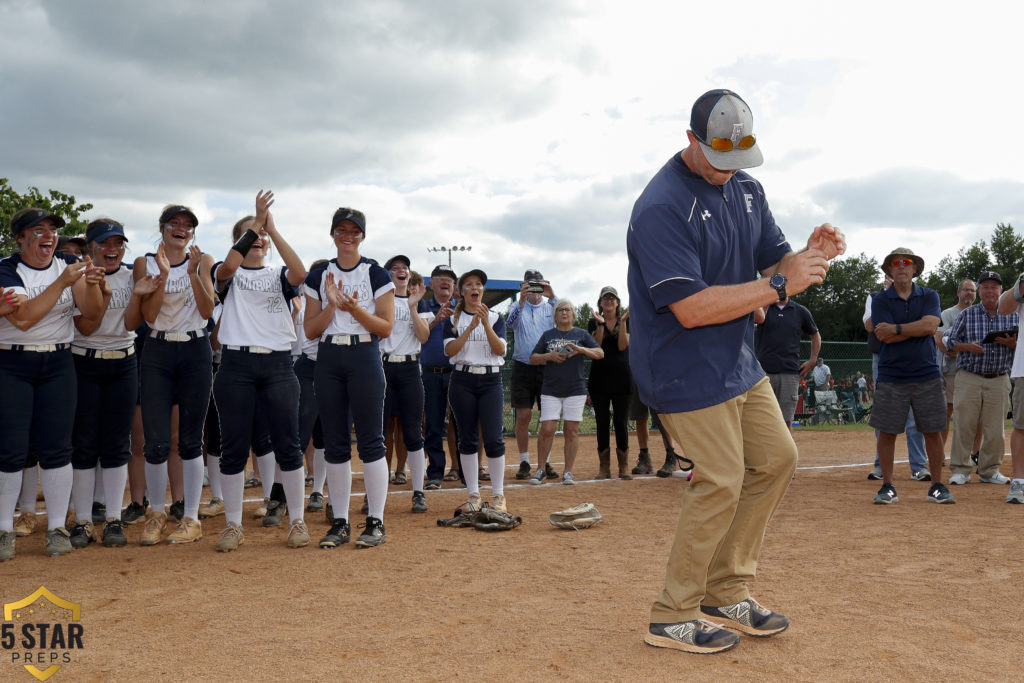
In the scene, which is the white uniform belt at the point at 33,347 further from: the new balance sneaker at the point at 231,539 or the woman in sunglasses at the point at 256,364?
the new balance sneaker at the point at 231,539

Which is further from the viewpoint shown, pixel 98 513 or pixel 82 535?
pixel 98 513

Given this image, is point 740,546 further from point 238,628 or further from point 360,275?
point 360,275

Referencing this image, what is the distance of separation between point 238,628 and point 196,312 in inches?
112

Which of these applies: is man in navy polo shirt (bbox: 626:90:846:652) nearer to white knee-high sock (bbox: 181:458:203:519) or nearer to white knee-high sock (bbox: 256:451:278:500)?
white knee-high sock (bbox: 181:458:203:519)

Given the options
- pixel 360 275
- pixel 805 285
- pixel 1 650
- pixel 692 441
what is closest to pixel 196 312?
pixel 360 275

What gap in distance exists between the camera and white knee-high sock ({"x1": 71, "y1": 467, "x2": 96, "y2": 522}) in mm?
5941

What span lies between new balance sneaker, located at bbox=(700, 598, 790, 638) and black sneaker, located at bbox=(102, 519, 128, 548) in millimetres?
4379

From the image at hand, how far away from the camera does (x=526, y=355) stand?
32.1 ft

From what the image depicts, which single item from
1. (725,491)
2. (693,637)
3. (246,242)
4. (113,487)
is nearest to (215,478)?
(113,487)

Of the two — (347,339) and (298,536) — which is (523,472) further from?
(347,339)

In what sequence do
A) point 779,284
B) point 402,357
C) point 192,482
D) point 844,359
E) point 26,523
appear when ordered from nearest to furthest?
point 779,284, point 192,482, point 26,523, point 402,357, point 844,359

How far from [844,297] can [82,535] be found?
70703mm

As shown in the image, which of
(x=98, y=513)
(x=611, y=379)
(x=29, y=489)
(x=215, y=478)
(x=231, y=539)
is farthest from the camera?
(x=611, y=379)

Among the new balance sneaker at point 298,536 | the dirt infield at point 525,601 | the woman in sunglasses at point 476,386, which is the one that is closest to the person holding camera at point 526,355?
the woman in sunglasses at point 476,386
